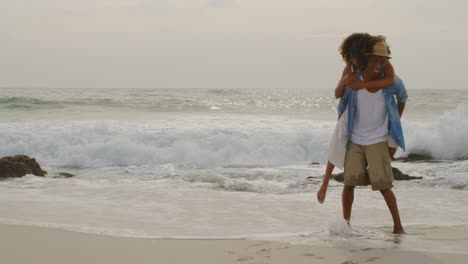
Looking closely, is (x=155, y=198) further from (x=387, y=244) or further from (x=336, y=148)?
(x=387, y=244)

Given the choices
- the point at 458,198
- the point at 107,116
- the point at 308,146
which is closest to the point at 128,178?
the point at 458,198

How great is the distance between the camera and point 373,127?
4.53 meters

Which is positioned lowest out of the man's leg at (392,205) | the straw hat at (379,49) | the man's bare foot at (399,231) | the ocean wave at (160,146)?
the ocean wave at (160,146)

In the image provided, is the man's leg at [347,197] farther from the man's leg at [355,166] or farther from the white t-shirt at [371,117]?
the white t-shirt at [371,117]

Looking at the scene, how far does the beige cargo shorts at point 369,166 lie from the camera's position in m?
4.51

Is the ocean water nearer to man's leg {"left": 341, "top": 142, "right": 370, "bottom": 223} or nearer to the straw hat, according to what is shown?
man's leg {"left": 341, "top": 142, "right": 370, "bottom": 223}

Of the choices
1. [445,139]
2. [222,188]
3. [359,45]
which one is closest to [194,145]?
[445,139]

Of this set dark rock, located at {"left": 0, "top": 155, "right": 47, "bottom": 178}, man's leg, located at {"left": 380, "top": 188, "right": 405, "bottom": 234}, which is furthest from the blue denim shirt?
dark rock, located at {"left": 0, "top": 155, "right": 47, "bottom": 178}

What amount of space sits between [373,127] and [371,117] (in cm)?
8

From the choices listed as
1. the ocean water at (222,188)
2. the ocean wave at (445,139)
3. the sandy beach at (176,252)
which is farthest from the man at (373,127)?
the ocean wave at (445,139)

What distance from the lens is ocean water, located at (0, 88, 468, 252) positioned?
193 inches

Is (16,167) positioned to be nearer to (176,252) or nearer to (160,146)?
(176,252)

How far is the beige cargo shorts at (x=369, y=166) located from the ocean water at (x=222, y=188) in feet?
1.28

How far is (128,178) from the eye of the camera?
9.12 metres
